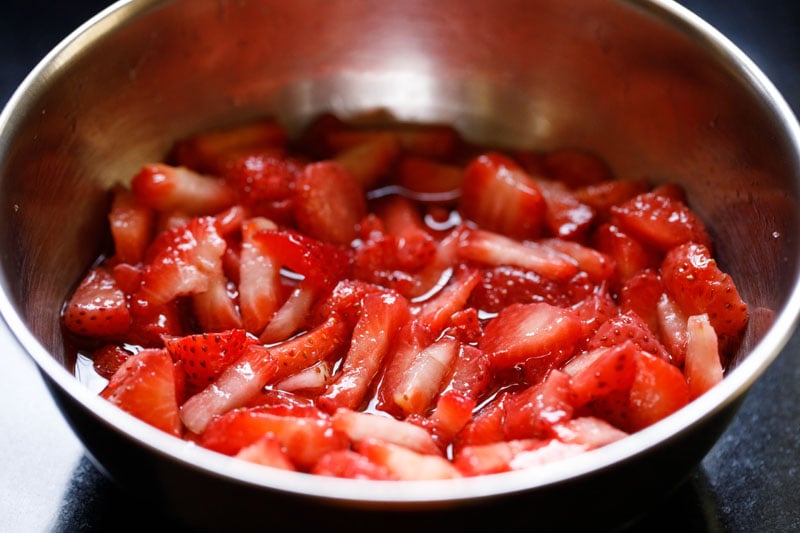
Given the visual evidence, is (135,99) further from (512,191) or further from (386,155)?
(512,191)

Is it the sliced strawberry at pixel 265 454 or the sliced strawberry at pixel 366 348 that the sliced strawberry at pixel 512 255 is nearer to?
the sliced strawberry at pixel 366 348

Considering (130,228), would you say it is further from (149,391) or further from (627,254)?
(627,254)

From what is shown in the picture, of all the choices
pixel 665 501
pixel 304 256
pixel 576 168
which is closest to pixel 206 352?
pixel 304 256

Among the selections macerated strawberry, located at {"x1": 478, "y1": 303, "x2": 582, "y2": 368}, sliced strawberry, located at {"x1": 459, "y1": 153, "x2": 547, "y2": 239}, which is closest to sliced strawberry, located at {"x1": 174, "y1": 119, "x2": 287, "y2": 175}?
sliced strawberry, located at {"x1": 459, "y1": 153, "x2": 547, "y2": 239}

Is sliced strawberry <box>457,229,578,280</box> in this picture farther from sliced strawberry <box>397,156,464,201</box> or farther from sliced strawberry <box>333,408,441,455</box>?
sliced strawberry <box>333,408,441,455</box>

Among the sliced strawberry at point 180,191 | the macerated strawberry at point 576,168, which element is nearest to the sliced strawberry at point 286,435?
the sliced strawberry at point 180,191

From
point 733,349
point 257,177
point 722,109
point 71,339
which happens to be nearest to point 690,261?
point 733,349
